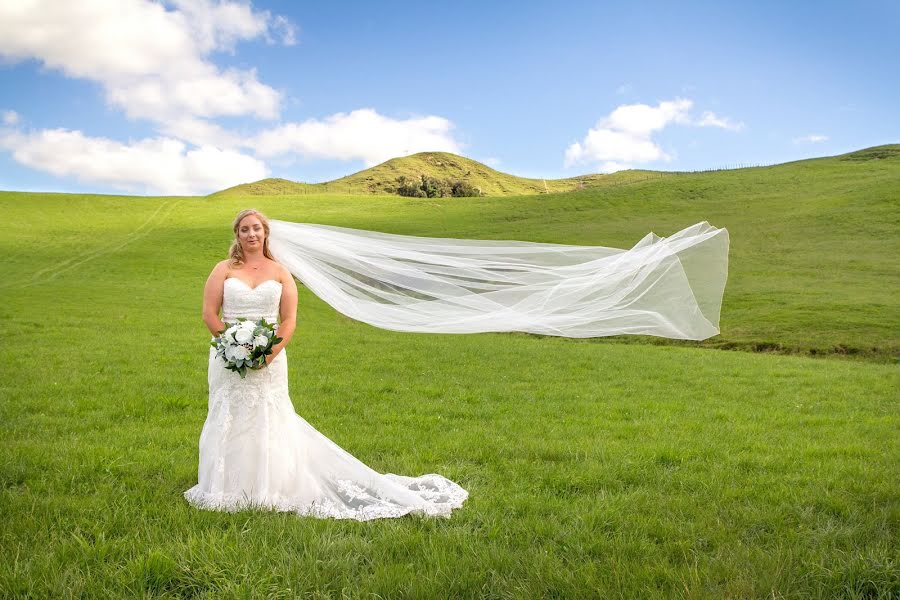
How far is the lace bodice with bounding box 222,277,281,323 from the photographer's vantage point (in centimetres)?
699

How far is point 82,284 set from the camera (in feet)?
115

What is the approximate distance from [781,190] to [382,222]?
3908 cm

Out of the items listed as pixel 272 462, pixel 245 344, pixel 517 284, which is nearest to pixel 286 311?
pixel 245 344

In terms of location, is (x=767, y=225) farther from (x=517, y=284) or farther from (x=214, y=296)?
(x=214, y=296)

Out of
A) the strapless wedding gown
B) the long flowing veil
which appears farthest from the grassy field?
the long flowing veil

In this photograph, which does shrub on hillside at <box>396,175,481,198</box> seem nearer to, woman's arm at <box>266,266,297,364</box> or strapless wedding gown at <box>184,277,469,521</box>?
woman's arm at <box>266,266,297,364</box>

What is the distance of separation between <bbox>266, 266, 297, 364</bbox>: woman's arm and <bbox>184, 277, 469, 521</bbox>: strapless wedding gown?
10cm

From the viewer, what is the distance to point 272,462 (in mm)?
6832

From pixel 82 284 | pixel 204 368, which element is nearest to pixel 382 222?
pixel 82 284

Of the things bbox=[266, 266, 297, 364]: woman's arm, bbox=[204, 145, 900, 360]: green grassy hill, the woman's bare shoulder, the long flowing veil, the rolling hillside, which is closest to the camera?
bbox=[266, 266, 297, 364]: woman's arm

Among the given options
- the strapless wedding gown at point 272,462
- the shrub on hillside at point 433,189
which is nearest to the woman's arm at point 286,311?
the strapless wedding gown at point 272,462

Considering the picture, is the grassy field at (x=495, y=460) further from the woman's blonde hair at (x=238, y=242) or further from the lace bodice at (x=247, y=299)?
the woman's blonde hair at (x=238, y=242)

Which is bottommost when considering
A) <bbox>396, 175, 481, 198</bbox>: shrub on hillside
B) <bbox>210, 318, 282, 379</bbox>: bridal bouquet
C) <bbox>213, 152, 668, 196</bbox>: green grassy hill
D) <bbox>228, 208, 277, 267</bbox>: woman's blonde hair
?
<bbox>210, 318, 282, 379</bbox>: bridal bouquet

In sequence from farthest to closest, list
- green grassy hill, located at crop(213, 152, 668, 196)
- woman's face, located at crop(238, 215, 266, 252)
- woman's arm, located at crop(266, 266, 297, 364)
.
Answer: green grassy hill, located at crop(213, 152, 668, 196)
woman's face, located at crop(238, 215, 266, 252)
woman's arm, located at crop(266, 266, 297, 364)
